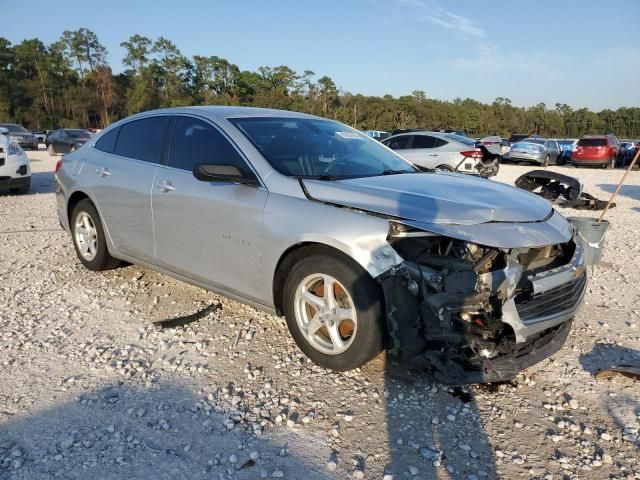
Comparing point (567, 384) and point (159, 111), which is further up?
point (159, 111)

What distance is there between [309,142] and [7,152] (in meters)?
8.29

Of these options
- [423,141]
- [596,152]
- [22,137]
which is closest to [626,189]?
[423,141]

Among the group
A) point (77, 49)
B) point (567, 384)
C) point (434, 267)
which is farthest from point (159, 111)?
point (77, 49)

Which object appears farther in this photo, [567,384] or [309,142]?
[309,142]

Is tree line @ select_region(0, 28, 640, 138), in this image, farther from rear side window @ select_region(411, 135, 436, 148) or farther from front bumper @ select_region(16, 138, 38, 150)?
rear side window @ select_region(411, 135, 436, 148)

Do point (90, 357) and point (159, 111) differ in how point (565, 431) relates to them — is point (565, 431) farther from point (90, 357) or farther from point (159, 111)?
point (159, 111)

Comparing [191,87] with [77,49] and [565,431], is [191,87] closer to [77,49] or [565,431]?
[77,49]

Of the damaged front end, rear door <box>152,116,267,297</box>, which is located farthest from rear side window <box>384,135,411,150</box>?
the damaged front end

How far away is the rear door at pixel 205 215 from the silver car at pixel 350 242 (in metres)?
0.01

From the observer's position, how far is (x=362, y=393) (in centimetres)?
293

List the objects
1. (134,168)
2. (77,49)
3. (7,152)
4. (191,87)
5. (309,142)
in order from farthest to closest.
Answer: (191,87) < (77,49) < (7,152) < (134,168) < (309,142)

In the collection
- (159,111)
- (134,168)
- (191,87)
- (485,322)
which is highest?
(191,87)

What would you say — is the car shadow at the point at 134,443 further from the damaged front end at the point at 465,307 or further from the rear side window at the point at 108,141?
the rear side window at the point at 108,141

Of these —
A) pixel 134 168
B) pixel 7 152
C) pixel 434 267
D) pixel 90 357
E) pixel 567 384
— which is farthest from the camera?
pixel 7 152
